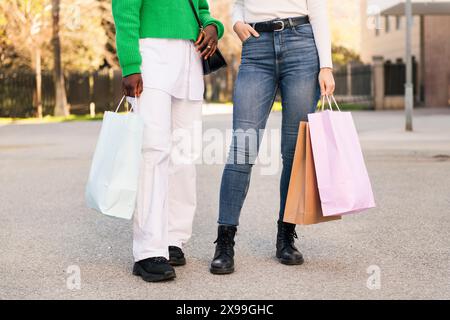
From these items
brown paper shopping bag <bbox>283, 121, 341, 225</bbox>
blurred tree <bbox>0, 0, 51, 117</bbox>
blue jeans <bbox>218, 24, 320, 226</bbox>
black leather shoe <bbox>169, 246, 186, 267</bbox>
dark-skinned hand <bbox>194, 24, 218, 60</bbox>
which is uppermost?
blurred tree <bbox>0, 0, 51, 117</bbox>

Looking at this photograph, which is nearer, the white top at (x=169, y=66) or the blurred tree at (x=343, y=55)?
the white top at (x=169, y=66)

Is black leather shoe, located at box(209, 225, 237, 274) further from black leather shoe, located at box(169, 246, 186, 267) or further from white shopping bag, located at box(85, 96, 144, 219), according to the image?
white shopping bag, located at box(85, 96, 144, 219)

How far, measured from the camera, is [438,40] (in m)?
30.3

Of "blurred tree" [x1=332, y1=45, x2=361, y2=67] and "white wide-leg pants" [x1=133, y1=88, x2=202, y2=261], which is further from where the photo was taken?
"blurred tree" [x1=332, y1=45, x2=361, y2=67]

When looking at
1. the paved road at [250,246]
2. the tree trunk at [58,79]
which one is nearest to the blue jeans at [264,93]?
the paved road at [250,246]

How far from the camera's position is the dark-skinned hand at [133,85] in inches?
160

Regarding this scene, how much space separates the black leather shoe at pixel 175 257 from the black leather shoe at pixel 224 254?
0.85 feet

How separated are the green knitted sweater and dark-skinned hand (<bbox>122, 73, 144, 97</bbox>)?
26 millimetres

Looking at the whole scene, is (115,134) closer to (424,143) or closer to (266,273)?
(266,273)

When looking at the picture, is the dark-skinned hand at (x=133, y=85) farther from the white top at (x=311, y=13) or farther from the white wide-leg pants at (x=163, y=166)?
the white top at (x=311, y=13)

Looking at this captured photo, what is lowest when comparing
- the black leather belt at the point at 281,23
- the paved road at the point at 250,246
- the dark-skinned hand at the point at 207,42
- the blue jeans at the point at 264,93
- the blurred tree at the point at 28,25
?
the paved road at the point at 250,246

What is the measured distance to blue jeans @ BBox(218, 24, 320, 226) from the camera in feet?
14.5

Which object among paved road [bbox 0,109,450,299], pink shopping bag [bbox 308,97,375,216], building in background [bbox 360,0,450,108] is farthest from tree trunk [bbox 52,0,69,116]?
pink shopping bag [bbox 308,97,375,216]

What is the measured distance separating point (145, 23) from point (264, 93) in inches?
31.0
